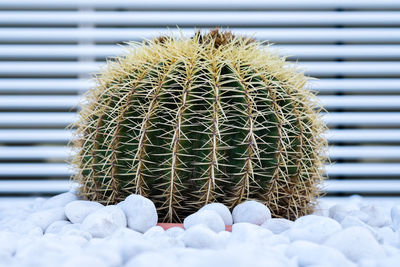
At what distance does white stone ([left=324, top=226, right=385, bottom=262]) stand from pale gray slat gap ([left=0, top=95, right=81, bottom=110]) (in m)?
1.98

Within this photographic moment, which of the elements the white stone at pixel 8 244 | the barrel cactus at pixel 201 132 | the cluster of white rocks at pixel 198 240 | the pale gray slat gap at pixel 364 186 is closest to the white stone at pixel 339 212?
the cluster of white rocks at pixel 198 240

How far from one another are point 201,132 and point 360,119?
177cm

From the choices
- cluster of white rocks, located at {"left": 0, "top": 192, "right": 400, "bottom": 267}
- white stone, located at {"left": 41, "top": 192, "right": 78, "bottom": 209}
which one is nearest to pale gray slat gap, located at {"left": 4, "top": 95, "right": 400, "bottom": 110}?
white stone, located at {"left": 41, "top": 192, "right": 78, "bottom": 209}

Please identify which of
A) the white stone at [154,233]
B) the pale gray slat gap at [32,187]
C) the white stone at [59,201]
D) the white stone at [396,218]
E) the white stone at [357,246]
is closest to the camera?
the white stone at [357,246]

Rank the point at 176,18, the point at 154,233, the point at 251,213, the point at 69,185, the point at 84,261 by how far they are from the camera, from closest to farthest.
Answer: the point at 84,261 → the point at 154,233 → the point at 251,213 → the point at 69,185 → the point at 176,18

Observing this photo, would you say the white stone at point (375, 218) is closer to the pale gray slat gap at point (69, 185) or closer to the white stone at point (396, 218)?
the white stone at point (396, 218)

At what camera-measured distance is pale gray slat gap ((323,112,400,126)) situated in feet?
8.19

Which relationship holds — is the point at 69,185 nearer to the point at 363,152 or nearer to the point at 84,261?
the point at 363,152

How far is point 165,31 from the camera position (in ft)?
8.32

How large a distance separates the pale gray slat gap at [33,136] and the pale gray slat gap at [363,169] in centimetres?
142

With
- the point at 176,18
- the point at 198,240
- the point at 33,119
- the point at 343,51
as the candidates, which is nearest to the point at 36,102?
the point at 33,119

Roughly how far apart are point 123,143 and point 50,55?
1648 mm

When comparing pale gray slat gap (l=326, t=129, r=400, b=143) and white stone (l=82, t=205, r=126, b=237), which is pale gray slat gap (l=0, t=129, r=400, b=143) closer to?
pale gray slat gap (l=326, t=129, r=400, b=143)

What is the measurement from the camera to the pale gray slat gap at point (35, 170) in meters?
2.44
